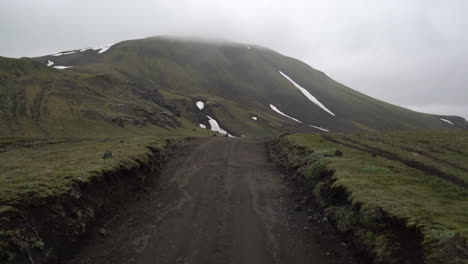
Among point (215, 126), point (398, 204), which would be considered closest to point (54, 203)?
point (398, 204)

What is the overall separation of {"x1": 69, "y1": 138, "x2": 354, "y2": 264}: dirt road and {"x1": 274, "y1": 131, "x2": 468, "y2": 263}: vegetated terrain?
1672 mm

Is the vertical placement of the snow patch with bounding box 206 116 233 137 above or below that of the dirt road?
below

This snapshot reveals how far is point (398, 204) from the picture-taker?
11719mm

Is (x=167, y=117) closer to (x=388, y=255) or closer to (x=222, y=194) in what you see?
(x=222, y=194)

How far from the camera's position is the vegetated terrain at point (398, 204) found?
28.6ft

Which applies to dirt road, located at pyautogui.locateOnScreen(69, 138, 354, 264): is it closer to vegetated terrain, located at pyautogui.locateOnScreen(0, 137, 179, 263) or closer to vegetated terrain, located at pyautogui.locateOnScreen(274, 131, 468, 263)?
vegetated terrain, located at pyautogui.locateOnScreen(0, 137, 179, 263)

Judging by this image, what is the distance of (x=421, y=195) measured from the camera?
13.4 meters

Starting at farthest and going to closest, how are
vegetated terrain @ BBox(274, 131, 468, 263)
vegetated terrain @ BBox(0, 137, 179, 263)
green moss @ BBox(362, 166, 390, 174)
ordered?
1. green moss @ BBox(362, 166, 390, 174)
2. vegetated terrain @ BBox(0, 137, 179, 263)
3. vegetated terrain @ BBox(274, 131, 468, 263)

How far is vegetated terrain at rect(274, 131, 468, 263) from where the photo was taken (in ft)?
28.6

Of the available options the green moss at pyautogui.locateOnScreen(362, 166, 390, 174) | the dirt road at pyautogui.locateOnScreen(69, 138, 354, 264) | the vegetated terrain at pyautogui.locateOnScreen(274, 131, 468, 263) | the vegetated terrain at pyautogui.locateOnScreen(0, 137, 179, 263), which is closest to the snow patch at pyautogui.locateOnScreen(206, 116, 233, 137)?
the vegetated terrain at pyautogui.locateOnScreen(274, 131, 468, 263)

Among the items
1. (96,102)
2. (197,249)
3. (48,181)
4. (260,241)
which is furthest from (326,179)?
(96,102)

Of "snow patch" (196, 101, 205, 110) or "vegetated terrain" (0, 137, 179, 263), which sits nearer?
"vegetated terrain" (0, 137, 179, 263)

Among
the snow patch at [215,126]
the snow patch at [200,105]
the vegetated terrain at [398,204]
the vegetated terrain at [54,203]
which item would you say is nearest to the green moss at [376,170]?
the vegetated terrain at [398,204]

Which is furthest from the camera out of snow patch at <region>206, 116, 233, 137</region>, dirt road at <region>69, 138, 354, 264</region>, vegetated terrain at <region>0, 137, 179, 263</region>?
snow patch at <region>206, 116, 233, 137</region>
